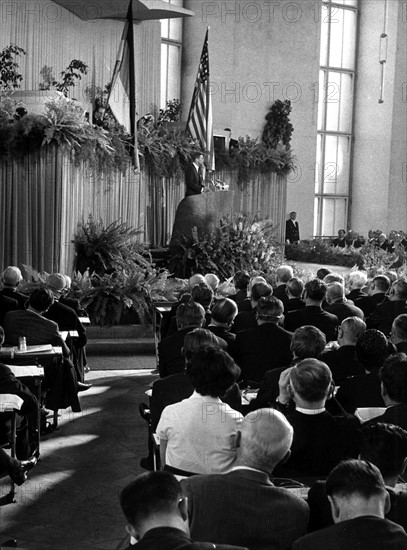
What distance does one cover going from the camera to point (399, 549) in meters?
2.62

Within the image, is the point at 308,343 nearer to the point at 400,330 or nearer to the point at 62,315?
the point at 400,330

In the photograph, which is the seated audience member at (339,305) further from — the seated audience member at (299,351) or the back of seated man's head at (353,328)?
the seated audience member at (299,351)

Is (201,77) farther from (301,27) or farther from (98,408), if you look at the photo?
(301,27)

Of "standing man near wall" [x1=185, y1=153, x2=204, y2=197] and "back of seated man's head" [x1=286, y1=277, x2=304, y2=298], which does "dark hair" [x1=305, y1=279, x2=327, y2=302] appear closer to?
"back of seated man's head" [x1=286, y1=277, x2=304, y2=298]

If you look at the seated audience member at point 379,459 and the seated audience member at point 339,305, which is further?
the seated audience member at point 339,305

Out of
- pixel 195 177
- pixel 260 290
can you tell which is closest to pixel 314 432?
pixel 260 290

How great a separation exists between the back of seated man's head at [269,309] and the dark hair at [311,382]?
2.40 meters

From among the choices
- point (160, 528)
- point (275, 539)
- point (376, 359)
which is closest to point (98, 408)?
point (376, 359)

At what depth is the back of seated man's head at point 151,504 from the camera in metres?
2.53

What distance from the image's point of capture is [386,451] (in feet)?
10.6

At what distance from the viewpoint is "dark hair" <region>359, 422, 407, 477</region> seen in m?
3.21

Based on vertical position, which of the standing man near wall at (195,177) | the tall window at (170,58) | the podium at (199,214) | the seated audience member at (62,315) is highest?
the tall window at (170,58)

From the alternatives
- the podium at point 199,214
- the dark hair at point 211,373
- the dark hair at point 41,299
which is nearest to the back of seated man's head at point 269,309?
the dark hair at point 41,299

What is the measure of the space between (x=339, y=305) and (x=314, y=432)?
13.3 feet
